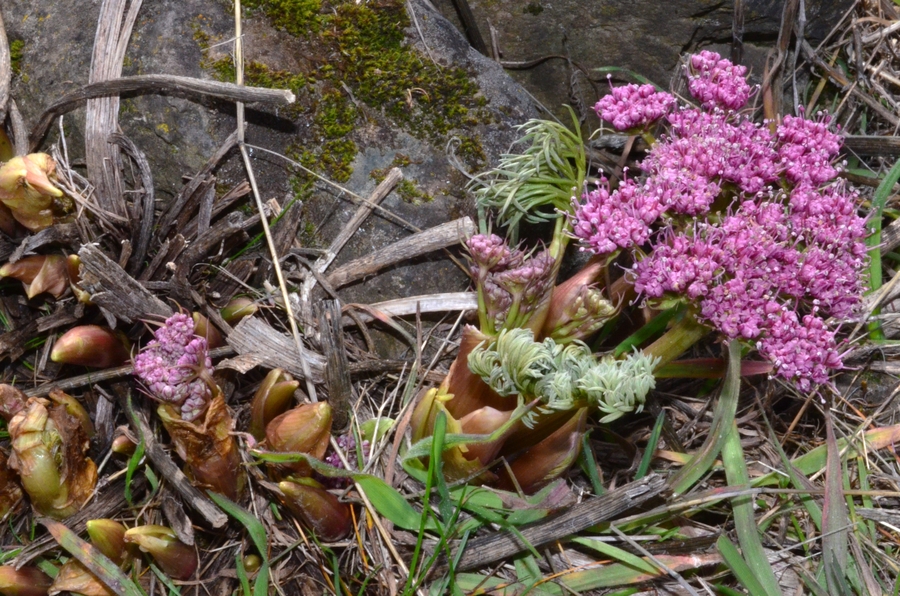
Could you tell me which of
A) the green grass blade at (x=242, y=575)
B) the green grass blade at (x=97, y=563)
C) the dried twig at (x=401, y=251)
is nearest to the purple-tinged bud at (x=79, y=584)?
the green grass blade at (x=97, y=563)

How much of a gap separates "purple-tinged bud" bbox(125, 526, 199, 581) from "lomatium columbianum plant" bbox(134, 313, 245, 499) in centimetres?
18

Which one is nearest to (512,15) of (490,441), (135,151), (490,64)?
Result: (490,64)

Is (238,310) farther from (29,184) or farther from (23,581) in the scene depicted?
(23,581)

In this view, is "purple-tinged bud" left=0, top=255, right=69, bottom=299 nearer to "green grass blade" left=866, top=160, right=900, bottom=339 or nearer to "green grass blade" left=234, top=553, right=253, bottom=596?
"green grass blade" left=234, top=553, right=253, bottom=596

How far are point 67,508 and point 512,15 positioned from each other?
2578 millimetres

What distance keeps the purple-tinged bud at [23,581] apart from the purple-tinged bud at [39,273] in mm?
895

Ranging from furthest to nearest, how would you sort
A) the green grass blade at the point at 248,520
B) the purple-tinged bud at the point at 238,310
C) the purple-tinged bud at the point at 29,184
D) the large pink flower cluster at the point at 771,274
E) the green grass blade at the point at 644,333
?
the purple-tinged bud at the point at 238,310 < the purple-tinged bud at the point at 29,184 < the green grass blade at the point at 644,333 < the green grass blade at the point at 248,520 < the large pink flower cluster at the point at 771,274

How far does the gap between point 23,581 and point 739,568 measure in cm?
209

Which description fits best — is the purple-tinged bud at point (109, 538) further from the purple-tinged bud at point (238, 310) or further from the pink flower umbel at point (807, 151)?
the pink flower umbel at point (807, 151)

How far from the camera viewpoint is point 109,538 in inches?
84.2

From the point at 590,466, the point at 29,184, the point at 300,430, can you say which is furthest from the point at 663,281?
the point at 29,184

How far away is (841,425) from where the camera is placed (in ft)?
8.07

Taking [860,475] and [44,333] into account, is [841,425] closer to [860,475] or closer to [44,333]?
[860,475]

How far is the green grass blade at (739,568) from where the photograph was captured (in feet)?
6.61
